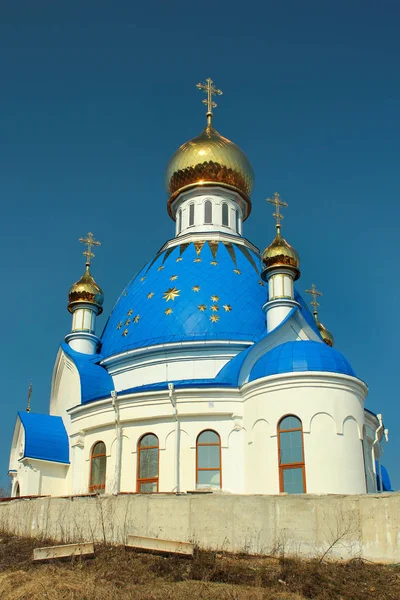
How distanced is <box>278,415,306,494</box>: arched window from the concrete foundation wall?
4.52m

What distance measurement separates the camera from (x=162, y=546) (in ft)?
Answer: 26.0

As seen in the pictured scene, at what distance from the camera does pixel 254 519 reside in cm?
877

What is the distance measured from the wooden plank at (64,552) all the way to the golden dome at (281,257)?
10.9 meters

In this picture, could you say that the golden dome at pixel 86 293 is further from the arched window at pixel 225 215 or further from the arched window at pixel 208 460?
the arched window at pixel 208 460

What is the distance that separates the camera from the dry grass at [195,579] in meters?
6.55

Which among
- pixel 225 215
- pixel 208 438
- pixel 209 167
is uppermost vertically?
pixel 209 167

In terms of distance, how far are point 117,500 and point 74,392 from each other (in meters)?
8.35

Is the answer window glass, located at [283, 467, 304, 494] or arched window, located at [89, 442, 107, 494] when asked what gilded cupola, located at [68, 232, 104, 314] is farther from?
window glass, located at [283, 467, 304, 494]

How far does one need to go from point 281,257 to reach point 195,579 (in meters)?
11.5

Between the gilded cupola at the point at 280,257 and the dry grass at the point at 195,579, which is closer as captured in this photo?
the dry grass at the point at 195,579

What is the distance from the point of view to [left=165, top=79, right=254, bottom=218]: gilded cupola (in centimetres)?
2219

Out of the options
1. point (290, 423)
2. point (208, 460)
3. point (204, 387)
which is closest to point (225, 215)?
point (204, 387)

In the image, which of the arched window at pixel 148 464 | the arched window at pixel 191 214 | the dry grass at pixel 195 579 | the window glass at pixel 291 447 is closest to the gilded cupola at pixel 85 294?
the arched window at pixel 191 214

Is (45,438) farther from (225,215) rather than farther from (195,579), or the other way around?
(195,579)
